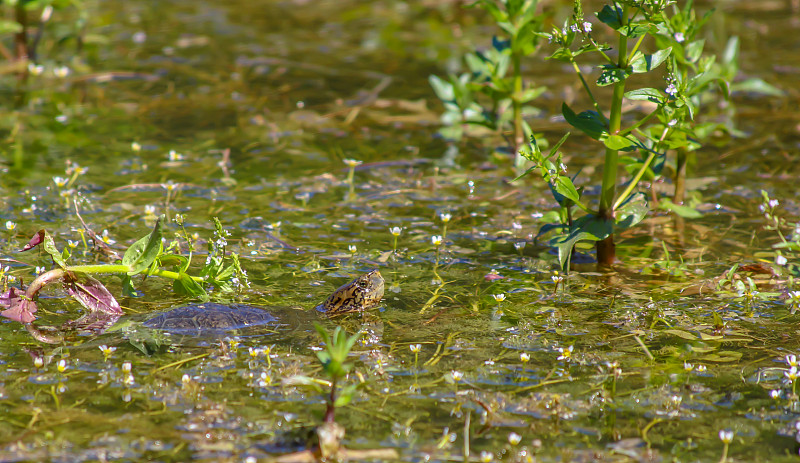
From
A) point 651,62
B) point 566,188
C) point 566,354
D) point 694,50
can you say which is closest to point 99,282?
point 566,354

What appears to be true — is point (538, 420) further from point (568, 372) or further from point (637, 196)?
point (637, 196)

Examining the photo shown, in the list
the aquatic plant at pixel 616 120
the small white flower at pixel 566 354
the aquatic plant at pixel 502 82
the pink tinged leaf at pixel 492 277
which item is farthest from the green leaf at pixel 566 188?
the aquatic plant at pixel 502 82

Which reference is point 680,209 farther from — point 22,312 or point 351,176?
point 22,312

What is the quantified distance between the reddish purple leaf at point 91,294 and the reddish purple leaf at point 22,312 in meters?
0.19

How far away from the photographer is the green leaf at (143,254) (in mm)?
3951

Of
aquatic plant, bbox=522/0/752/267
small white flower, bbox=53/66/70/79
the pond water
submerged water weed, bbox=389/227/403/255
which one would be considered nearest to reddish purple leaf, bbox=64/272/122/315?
the pond water

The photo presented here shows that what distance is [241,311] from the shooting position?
13.7 ft

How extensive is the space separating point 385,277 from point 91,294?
1.64m

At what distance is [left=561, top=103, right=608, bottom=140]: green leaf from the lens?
14.4 feet

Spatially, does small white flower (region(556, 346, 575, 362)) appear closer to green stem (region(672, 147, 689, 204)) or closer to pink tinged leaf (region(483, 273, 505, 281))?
pink tinged leaf (region(483, 273, 505, 281))

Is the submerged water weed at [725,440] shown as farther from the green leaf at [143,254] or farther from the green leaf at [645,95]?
the green leaf at [143,254]

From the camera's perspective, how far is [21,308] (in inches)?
159

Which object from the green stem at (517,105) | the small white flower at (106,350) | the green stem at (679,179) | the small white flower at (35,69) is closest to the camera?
the small white flower at (106,350)

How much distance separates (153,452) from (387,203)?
3192 mm
